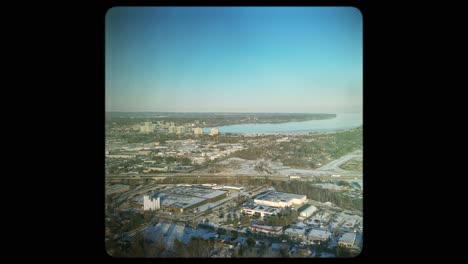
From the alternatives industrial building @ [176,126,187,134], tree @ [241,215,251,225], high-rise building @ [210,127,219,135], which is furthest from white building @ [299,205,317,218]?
industrial building @ [176,126,187,134]

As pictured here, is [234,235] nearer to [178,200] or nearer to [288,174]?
[178,200]

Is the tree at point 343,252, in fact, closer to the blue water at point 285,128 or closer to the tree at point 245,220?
the tree at point 245,220

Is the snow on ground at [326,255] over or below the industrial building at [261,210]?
below

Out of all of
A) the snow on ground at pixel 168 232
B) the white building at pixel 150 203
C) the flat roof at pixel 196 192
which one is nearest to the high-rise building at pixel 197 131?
the flat roof at pixel 196 192

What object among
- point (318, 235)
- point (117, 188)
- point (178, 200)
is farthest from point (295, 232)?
point (117, 188)

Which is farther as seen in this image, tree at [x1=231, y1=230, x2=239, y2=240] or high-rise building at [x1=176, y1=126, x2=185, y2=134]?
high-rise building at [x1=176, y1=126, x2=185, y2=134]

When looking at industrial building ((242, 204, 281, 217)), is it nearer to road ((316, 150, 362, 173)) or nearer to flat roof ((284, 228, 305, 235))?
flat roof ((284, 228, 305, 235))
